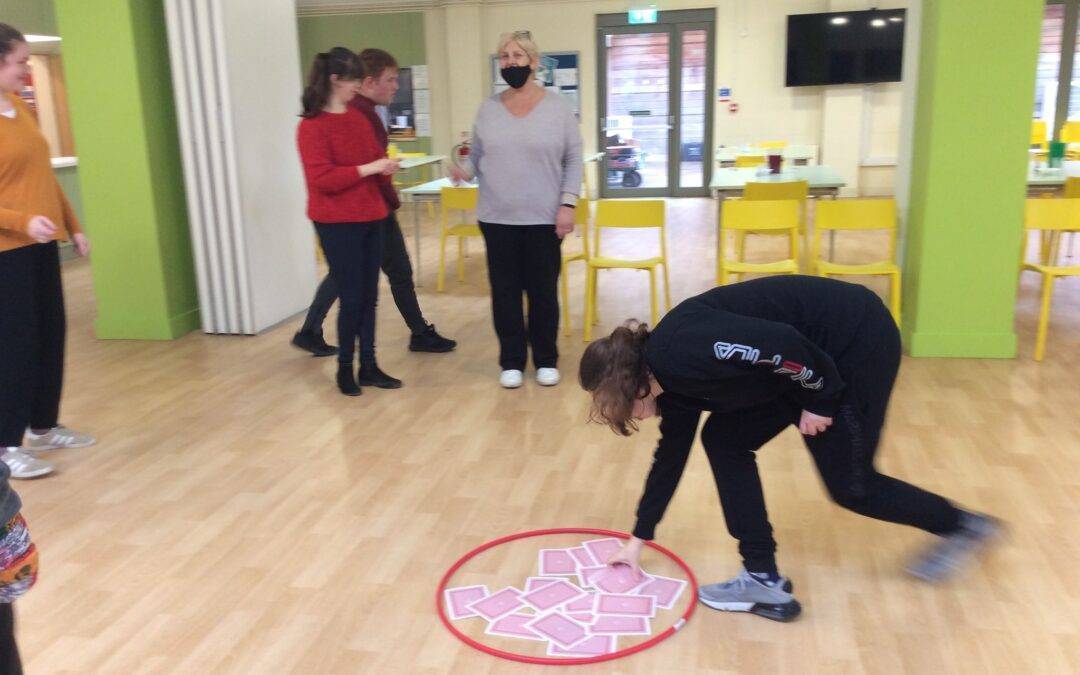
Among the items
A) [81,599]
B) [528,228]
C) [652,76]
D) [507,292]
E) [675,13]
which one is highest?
[675,13]

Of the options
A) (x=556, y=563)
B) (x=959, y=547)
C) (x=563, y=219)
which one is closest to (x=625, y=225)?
(x=563, y=219)

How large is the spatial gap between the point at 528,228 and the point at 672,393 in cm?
224

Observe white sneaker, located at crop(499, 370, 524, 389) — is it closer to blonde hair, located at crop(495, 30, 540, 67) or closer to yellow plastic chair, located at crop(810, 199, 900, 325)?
blonde hair, located at crop(495, 30, 540, 67)

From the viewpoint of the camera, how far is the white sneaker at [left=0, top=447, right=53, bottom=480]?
144 inches

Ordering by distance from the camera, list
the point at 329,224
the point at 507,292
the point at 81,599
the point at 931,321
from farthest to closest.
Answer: the point at 931,321, the point at 507,292, the point at 329,224, the point at 81,599

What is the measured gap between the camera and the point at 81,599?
2.77 m

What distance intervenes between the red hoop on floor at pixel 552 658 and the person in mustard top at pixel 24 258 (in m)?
1.86

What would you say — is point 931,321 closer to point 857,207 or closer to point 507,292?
point 857,207

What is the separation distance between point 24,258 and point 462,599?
2.10 m

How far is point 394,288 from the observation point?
5301mm

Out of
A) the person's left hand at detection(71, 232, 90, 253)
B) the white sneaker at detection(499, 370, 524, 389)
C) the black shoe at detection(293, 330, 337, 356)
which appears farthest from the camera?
the black shoe at detection(293, 330, 337, 356)

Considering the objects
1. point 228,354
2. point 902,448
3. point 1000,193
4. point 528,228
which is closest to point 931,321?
point 1000,193

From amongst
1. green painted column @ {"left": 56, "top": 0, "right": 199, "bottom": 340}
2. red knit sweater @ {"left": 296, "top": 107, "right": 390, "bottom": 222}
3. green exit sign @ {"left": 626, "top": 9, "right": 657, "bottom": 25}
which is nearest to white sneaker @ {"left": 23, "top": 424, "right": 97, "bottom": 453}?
red knit sweater @ {"left": 296, "top": 107, "right": 390, "bottom": 222}

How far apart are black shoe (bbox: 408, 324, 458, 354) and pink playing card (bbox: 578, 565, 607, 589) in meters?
2.67
